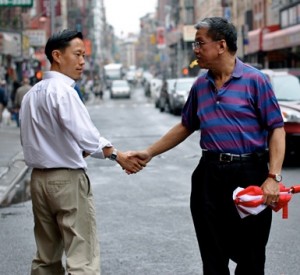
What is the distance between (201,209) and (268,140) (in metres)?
0.59

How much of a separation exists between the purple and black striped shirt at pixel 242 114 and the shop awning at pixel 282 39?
34.8 m

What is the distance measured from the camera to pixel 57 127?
17.8ft

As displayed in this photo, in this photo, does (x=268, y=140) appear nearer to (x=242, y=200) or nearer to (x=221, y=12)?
(x=242, y=200)

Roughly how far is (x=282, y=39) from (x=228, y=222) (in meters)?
38.5

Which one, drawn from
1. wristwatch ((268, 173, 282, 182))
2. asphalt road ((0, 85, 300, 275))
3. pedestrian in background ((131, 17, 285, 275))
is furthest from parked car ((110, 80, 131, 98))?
wristwatch ((268, 173, 282, 182))

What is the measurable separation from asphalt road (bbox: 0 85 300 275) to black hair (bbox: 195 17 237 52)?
1.22 metres

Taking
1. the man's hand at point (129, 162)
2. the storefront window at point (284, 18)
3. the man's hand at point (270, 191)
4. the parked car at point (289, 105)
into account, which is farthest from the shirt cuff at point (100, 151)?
the storefront window at point (284, 18)

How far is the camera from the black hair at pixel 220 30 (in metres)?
5.34

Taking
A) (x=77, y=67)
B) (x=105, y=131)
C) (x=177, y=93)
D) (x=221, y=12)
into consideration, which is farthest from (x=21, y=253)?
(x=221, y=12)

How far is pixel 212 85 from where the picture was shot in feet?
17.8

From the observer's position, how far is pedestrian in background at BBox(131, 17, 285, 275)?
17.4 ft

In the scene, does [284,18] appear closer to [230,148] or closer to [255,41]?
[255,41]

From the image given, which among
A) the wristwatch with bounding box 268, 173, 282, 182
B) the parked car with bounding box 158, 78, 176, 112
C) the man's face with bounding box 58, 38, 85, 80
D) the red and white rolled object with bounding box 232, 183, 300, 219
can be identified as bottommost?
the parked car with bounding box 158, 78, 176, 112

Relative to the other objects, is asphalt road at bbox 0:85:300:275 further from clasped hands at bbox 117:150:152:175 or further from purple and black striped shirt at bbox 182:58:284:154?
clasped hands at bbox 117:150:152:175
